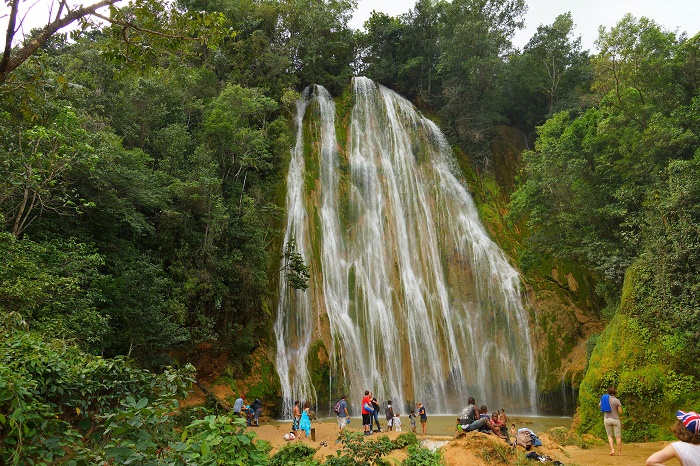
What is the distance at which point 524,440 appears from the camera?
25.8ft

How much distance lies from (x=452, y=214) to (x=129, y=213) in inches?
576

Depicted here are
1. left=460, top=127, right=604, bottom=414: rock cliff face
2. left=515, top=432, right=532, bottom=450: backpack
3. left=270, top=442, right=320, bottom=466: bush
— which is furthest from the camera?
left=460, top=127, right=604, bottom=414: rock cliff face

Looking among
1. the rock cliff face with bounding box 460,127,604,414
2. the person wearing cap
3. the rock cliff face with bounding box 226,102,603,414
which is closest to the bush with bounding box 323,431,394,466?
the person wearing cap

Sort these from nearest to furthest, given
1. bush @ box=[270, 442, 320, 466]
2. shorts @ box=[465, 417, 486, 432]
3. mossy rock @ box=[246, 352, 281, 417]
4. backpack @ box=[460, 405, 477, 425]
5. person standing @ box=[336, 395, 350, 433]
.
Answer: bush @ box=[270, 442, 320, 466], shorts @ box=[465, 417, 486, 432], backpack @ box=[460, 405, 477, 425], person standing @ box=[336, 395, 350, 433], mossy rock @ box=[246, 352, 281, 417]

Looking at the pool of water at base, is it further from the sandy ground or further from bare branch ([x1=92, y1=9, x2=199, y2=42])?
bare branch ([x1=92, y1=9, x2=199, y2=42])

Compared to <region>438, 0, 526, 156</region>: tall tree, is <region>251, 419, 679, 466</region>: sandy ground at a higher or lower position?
lower

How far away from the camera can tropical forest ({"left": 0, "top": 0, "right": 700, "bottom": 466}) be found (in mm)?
5121

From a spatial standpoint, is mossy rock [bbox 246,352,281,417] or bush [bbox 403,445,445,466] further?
mossy rock [bbox 246,352,281,417]

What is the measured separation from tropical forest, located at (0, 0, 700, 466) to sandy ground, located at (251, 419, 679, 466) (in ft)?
0.73

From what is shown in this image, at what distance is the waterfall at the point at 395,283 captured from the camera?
15.8 metres

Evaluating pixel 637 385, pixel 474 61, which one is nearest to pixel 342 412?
pixel 637 385

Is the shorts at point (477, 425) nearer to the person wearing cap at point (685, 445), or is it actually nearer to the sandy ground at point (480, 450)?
the sandy ground at point (480, 450)

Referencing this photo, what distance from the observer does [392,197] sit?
69.8 feet

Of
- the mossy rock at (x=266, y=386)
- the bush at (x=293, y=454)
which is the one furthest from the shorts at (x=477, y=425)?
the mossy rock at (x=266, y=386)
